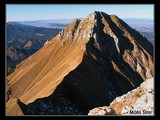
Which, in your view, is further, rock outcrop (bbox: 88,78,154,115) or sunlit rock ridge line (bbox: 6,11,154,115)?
sunlit rock ridge line (bbox: 6,11,154,115)

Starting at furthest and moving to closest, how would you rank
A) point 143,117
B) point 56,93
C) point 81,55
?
1. point 81,55
2. point 56,93
3. point 143,117

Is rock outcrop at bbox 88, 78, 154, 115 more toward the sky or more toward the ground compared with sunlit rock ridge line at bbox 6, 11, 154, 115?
more toward the sky

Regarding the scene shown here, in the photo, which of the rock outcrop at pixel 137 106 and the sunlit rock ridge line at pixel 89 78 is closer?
the rock outcrop at pixel 137 106

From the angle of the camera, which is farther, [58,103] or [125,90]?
[125,90]

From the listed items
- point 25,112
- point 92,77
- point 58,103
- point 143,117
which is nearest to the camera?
point 143,117

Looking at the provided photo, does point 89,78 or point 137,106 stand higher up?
point 137,106

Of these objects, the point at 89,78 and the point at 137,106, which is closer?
the point at 137,106

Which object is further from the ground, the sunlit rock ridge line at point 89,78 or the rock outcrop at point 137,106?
the rock outcrop at point 137,106
